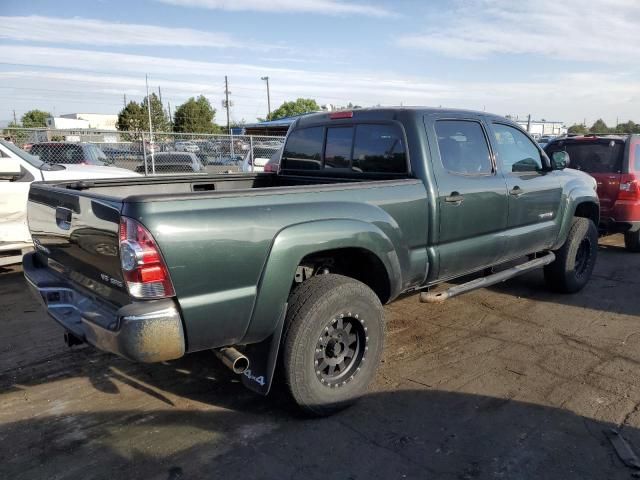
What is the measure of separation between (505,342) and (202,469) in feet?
9.54

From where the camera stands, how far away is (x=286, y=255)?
9.54 feet

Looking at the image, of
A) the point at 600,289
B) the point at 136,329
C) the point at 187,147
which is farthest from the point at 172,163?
the point at 136,329

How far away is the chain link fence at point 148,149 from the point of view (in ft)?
37.8

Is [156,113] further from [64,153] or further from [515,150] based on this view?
[515,150]

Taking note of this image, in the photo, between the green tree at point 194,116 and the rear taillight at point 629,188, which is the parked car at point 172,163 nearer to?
the rear taillight at point 629,188

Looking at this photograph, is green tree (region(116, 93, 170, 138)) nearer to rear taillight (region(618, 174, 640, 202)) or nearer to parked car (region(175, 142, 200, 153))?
parked car (region(175, 142, 200, 153))

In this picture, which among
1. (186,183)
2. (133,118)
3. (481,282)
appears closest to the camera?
(481,282)

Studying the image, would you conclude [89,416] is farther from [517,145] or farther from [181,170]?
[181,170]

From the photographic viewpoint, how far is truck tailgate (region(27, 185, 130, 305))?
2.67 metres

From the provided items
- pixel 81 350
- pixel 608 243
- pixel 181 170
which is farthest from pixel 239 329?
pixel 181 170

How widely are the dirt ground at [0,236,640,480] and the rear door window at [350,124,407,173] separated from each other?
5.10 ft

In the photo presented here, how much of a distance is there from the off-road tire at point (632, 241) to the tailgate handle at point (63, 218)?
8049 millimetres

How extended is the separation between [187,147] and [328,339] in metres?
13.5

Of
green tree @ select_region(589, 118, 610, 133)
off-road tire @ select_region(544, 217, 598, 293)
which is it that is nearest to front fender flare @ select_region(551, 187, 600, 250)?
off-road tire @ select_region(544, 217, 598, 293)
